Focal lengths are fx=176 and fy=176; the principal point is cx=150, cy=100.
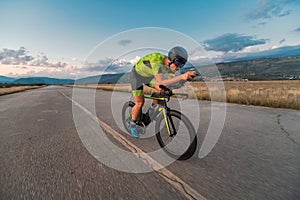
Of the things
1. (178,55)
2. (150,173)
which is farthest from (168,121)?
(178,55)

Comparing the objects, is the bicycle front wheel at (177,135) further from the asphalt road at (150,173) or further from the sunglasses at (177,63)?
the sunglasses at (177,63)

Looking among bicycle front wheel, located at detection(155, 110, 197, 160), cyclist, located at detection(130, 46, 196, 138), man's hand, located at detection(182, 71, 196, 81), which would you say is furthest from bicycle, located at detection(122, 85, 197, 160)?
man's hand, located at detection(182, 71, 196, 81)

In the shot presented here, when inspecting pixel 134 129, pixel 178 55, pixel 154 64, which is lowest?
pixel 134 129

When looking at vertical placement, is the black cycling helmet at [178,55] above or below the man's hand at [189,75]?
above

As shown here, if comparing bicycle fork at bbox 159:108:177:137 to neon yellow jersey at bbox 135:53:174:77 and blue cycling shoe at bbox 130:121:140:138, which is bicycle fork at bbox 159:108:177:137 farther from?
blue cycling shoe at bbox 130:121:140:138

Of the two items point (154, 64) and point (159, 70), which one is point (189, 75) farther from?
point (154, 64)

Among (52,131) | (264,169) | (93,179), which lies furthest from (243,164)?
(52,131)

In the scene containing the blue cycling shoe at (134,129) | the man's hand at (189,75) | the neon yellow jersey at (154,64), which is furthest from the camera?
the blue cycling shoe at (134,129)

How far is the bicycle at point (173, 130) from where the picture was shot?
2.78 meters

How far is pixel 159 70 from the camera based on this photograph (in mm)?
2879

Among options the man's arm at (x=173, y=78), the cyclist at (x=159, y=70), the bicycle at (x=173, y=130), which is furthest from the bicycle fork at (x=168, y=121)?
the man's arm at (x=173, y=78)

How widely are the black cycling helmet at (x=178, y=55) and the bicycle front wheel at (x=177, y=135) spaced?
832 mm

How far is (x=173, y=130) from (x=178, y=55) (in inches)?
52.0

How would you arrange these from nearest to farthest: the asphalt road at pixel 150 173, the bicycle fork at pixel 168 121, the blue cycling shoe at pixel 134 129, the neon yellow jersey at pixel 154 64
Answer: the asphalt road at pixel 150 173 < the neon yellow jersey at pixel 154 64 < the bicycle fork at pixel 168 121 < the blue cycling shoe at pixel 134 129
